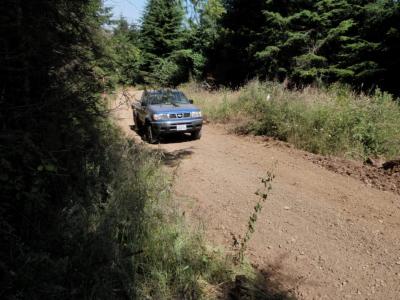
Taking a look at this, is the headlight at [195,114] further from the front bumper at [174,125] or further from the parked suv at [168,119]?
the front bumper at [174,125]

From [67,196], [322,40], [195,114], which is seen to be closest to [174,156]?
[195,114]

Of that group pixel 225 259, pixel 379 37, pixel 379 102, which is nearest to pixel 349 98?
pixel 379 102

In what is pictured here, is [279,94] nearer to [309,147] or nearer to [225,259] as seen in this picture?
[309,147]

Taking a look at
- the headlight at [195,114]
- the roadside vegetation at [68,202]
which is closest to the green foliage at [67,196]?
the roadside vegetation at [68,202]

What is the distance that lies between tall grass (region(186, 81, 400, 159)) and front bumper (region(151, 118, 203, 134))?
2130 mm

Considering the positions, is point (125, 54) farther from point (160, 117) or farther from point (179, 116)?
point (179, 116)

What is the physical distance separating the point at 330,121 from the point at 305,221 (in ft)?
16.2

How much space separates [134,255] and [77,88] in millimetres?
1860

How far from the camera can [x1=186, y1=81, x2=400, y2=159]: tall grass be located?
8836 millimetres

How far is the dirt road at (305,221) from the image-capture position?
3.96 metres

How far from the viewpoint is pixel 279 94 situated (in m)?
12.0

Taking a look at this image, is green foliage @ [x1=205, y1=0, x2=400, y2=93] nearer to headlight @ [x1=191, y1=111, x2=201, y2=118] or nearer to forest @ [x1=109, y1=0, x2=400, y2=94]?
forest @ [x1=109, y1=0, x2=400, y2=94]

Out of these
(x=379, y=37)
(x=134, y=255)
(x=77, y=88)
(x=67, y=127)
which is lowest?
(x=134, y=255)

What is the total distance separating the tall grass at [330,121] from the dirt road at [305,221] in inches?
49.9
